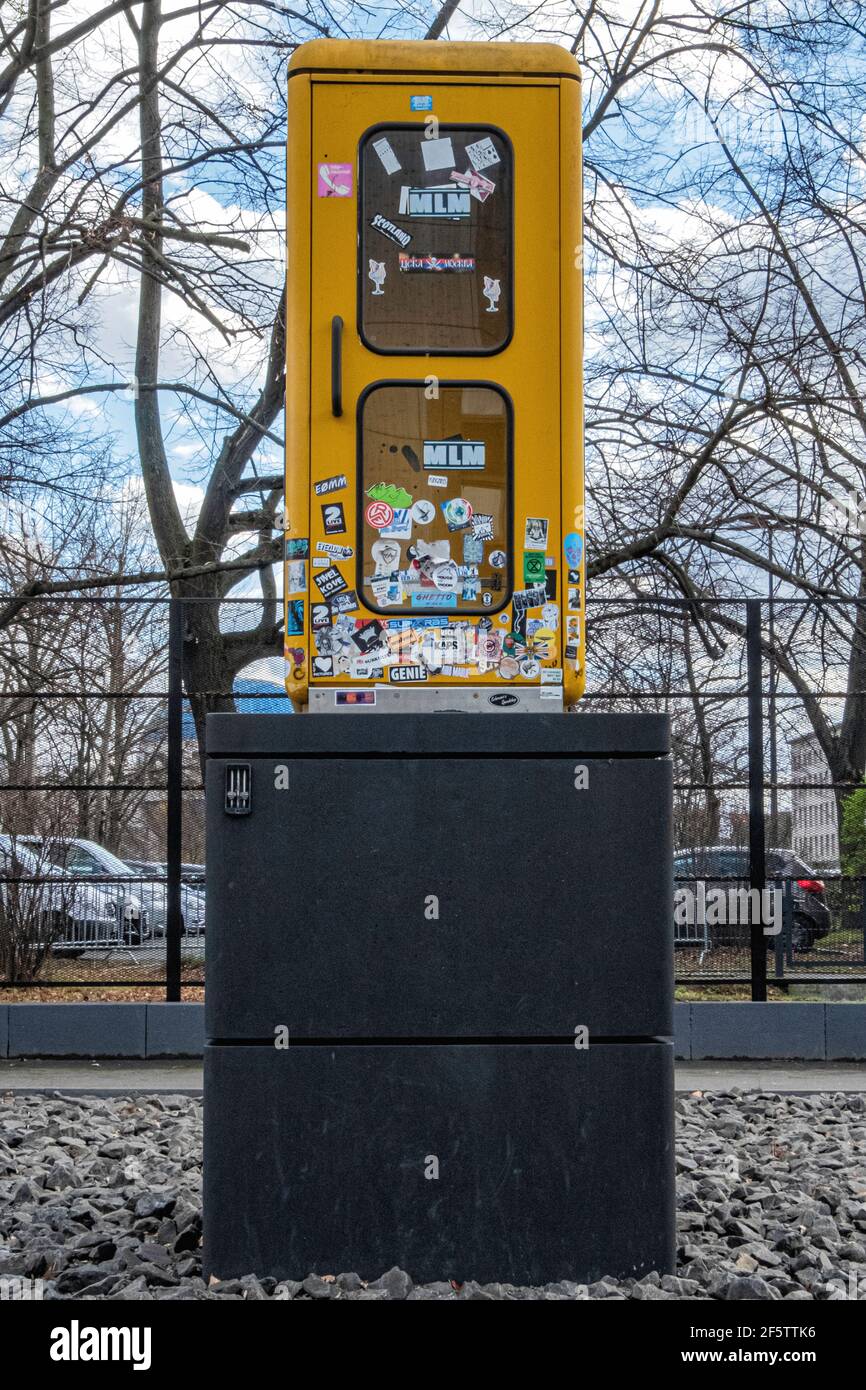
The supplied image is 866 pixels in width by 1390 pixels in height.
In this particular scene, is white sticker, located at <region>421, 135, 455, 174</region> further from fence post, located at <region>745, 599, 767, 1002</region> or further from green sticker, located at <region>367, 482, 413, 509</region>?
fence post, located at <region>745, 599, 767, 1002</region>

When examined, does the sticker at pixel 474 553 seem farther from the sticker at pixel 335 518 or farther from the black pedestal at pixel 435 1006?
the black pedestal at pixel 435 1006

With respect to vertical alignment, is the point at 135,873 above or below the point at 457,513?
below

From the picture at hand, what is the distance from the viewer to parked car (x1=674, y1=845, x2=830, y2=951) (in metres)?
8.62

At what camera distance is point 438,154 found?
3.51m

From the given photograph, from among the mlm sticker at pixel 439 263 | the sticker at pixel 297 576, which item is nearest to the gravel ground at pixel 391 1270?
the sticker at pixel 297 576

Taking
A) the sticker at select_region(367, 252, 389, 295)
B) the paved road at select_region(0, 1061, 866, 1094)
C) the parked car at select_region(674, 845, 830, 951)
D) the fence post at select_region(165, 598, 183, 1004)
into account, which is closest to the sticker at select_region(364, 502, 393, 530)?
the sticker at select_region(367, 252, 389, 295)

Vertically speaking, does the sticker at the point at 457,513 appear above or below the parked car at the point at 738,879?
above

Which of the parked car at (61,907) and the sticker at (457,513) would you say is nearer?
the sticker at (457,513)

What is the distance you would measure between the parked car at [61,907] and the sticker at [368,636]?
561 cm

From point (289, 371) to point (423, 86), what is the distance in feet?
2.63

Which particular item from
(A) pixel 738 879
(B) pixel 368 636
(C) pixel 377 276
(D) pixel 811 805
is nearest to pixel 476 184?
(C) pixel 377 276

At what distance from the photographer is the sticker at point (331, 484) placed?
3.43m

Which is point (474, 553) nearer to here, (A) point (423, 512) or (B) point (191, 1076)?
(A) point (423, 512)

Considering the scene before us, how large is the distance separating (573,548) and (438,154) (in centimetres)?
105
